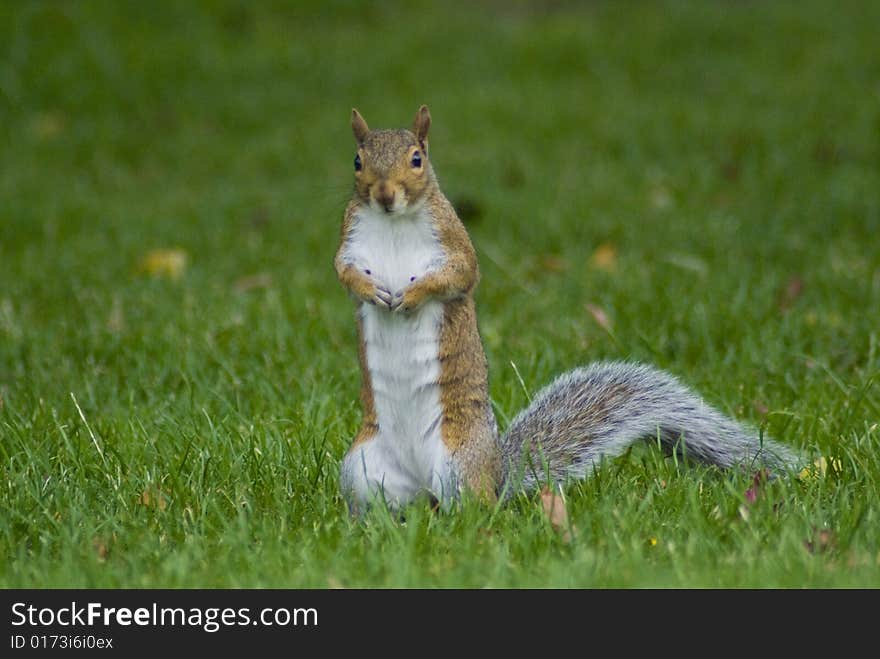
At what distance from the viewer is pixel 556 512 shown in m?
2.54

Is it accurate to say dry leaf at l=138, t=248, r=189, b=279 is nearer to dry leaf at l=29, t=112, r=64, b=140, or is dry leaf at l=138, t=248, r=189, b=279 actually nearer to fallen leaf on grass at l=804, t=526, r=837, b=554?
dry leaf at l=29, t=112, r=64, b=140

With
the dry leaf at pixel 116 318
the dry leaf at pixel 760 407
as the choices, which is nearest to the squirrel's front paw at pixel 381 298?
the dry leaf at pixel 760 407

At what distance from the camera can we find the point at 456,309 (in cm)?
266

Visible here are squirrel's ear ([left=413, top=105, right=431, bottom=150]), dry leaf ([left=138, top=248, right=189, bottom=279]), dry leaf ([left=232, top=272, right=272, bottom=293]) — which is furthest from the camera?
dry leaf ([left=138, top=248, right=189, bottom=279])

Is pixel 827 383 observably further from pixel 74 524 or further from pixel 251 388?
pixel 74 524

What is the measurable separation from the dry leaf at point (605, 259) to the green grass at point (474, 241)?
68 millimetres

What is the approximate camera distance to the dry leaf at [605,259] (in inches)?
206

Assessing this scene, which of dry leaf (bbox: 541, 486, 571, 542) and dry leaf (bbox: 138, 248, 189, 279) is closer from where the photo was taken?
dry leaf (bbox: 541, 486, 571, 542)

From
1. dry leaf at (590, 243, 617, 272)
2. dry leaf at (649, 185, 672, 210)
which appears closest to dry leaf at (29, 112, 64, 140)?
dry leaf at (649, 185, 672, 210)

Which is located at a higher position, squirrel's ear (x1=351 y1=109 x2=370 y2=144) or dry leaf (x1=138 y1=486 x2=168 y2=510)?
squirrel's ear (x1=351 y1=109 x2=370 y2=144)

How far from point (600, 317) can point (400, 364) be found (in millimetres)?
1812

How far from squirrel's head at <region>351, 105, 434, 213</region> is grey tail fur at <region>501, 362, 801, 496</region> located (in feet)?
2.13

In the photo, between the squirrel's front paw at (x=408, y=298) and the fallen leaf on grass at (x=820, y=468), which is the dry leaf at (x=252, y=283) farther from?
the fallen leaf on grass at (x=820, y=468)

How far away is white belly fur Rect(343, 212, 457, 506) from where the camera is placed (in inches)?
102
